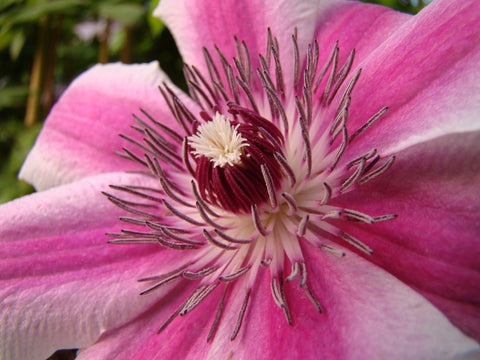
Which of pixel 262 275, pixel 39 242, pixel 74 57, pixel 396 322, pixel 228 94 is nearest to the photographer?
pixel 396 322

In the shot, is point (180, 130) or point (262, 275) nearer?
point (262, 275)

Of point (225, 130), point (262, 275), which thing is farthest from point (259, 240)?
→ point (225, 130)

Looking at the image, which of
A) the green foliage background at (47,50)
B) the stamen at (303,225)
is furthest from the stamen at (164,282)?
the green foliage background at (47,50)

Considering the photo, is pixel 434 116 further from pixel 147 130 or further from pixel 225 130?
pixel 147 130

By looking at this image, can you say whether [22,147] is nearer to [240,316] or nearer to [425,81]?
[240,316]

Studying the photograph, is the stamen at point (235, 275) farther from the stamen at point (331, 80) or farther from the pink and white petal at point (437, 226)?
the stamen at point (331, 80)

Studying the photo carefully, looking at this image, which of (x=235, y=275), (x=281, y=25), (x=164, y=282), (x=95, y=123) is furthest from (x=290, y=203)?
(x=95, y=123)
